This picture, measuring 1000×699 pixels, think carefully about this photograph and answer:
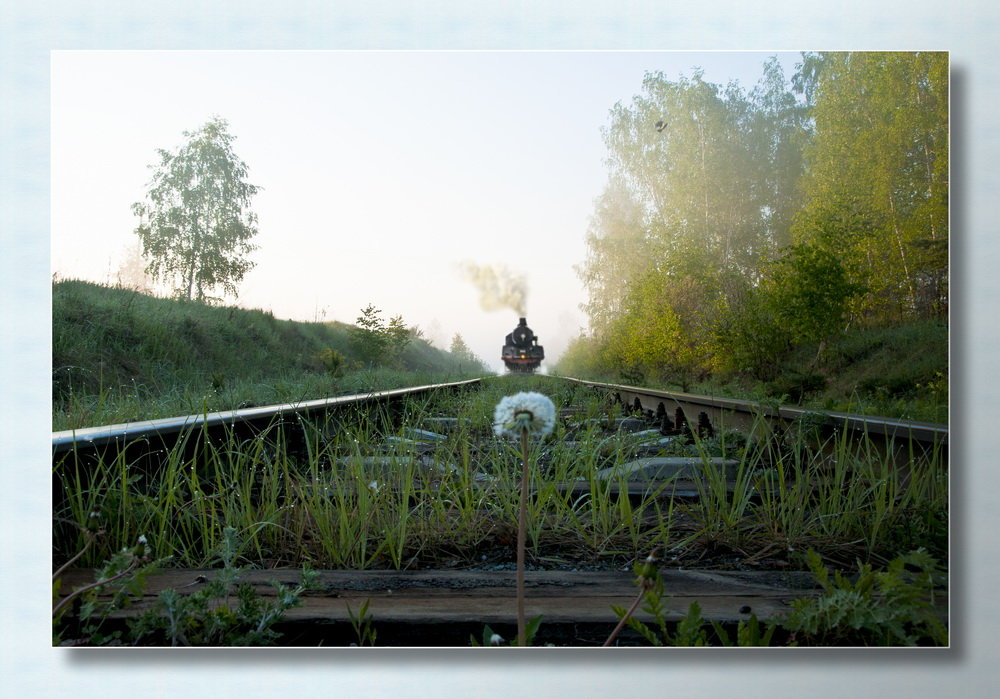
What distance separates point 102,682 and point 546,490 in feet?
5.12

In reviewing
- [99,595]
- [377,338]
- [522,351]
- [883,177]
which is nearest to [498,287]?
[522,351]

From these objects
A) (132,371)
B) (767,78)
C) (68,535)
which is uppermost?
(767,78)

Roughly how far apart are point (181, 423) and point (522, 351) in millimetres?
1112

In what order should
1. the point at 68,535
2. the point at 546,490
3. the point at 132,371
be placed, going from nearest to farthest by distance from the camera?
the point at 546,490, the point at 68,535, the point at 132,371

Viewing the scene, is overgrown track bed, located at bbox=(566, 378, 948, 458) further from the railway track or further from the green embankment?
the green embankment

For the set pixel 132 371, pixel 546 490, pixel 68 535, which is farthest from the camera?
pixel 132 371

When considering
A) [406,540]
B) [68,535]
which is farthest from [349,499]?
[68,535]

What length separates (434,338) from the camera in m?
2.59

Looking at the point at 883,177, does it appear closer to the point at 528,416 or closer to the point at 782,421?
the point at 782,421

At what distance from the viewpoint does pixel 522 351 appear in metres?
2.59

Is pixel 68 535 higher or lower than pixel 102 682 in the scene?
higher

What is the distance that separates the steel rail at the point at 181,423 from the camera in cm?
230

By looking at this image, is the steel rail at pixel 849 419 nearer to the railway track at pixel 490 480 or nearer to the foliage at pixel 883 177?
the railway track at pixel 490 480

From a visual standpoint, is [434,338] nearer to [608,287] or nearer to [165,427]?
[608,287]
